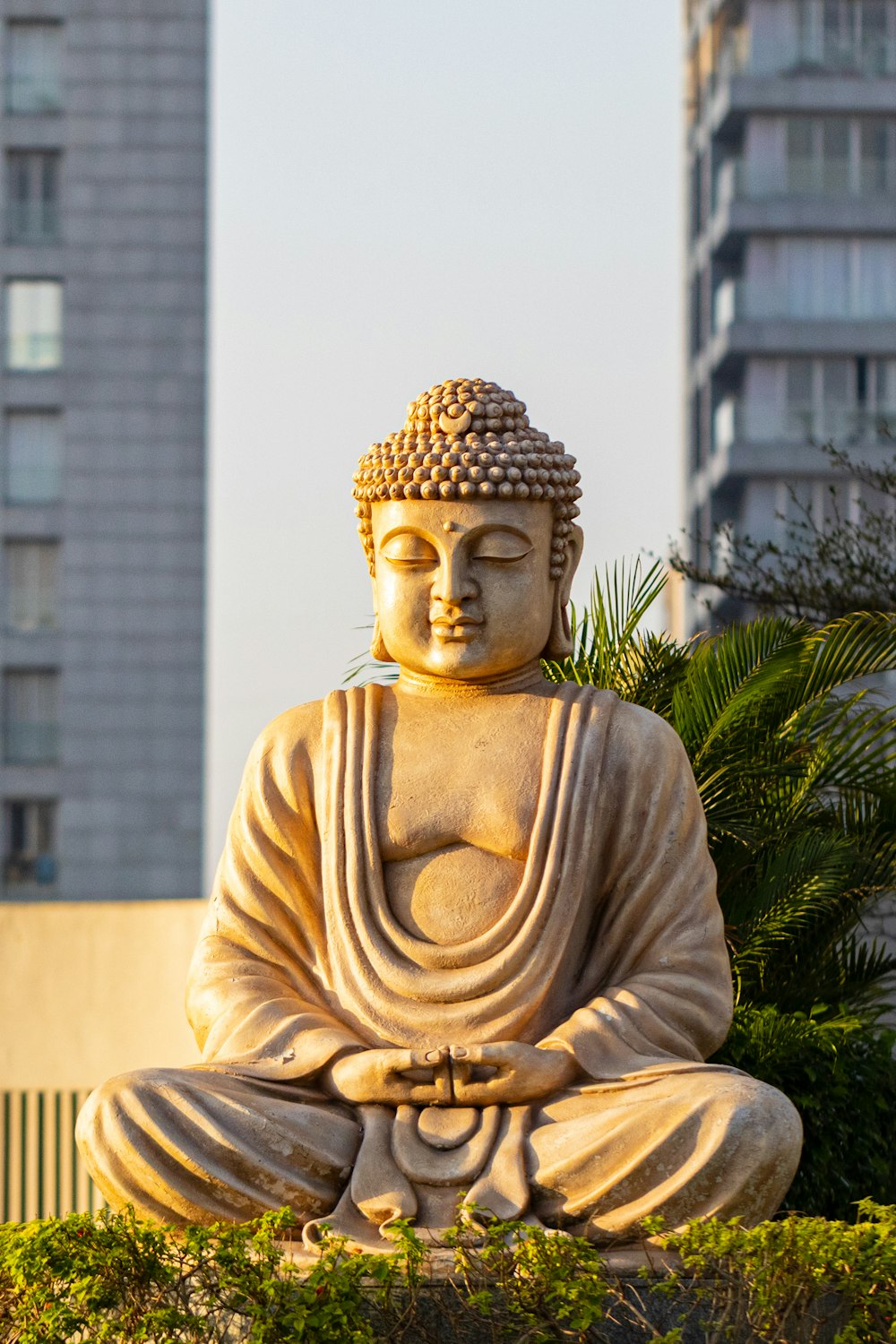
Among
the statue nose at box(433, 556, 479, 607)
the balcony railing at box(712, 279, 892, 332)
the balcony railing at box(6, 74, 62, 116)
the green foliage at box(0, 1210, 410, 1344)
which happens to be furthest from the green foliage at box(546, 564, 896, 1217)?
the balcony railing at box(712, 279, 892, 332)

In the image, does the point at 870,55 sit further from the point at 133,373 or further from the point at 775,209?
the point at 133,373

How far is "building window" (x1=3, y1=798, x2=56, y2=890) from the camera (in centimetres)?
3288

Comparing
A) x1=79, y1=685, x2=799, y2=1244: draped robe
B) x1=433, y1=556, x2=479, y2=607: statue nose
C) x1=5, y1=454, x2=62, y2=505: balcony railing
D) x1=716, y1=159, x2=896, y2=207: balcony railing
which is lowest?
x1=79, y1=685, x2=799, y2=1244: draped robe

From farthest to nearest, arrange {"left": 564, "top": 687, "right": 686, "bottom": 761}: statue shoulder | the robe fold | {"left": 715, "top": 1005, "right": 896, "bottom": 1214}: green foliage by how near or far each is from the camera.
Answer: {"left": 715, "top": 1005, "right": 896, "bottom": 1214}: green foliage
{"left": 564, "top": 687, "right": 686, "bottom": 761}: statue shoulder
the robe fold

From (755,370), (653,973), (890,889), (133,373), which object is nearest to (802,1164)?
(890,889)

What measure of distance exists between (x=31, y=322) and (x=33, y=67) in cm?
357

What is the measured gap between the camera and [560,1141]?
6.51 m

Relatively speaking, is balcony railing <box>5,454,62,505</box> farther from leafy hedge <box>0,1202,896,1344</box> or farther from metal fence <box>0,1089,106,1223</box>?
leafy hedge <box>0,1202,896,1344</box>

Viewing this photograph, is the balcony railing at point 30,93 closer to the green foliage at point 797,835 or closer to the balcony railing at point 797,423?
the balcony railing at point 797,423

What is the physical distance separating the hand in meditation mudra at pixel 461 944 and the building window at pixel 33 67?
90.7 feet

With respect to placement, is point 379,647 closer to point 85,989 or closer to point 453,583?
point 453,583

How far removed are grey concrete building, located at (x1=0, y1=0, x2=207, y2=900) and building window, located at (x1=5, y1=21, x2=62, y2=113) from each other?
0.16ft

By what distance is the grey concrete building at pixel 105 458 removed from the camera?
3222 cm

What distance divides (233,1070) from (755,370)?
34.5m
